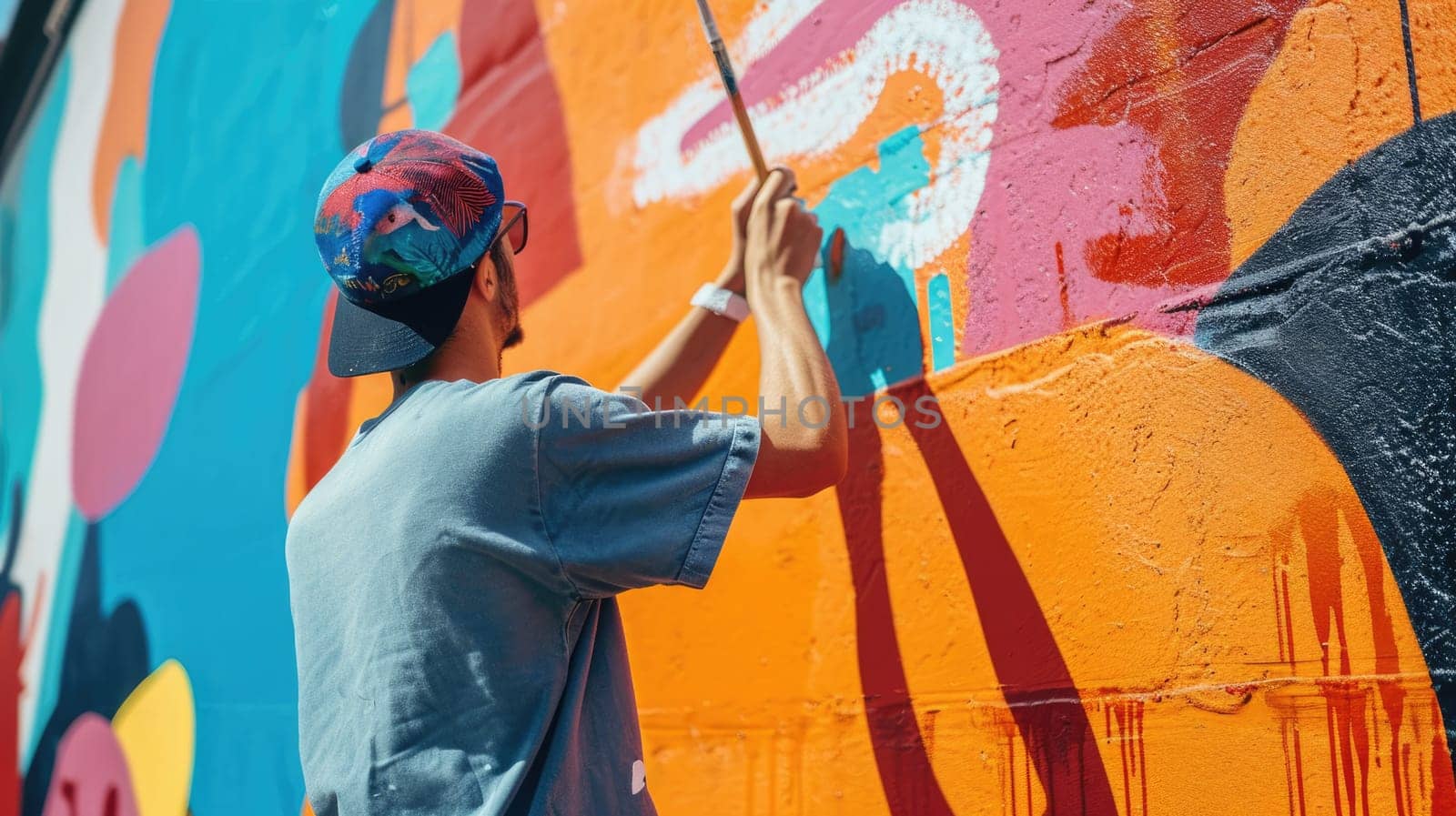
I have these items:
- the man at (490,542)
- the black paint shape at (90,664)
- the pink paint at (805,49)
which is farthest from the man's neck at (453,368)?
the black paint shape at (90,664)

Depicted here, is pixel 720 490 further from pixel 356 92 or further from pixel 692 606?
pixel 356 92

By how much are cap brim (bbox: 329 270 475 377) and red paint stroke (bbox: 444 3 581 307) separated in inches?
38.4

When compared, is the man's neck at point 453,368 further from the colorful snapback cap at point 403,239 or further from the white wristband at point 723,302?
the white wristband at point 723,302

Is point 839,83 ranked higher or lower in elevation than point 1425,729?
higher

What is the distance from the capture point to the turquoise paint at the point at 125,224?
4125mm

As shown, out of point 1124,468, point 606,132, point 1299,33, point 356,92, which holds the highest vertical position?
point 356,92

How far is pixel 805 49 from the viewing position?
71.2 inches

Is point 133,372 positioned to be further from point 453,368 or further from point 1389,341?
point 1389,341

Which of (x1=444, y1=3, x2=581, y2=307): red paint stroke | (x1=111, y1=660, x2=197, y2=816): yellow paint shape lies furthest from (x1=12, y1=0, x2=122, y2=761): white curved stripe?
(x1=444, y1=3, x2=581, y2=307): red paint stroke

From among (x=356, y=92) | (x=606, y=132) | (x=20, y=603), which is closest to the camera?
(x=606, y=132)

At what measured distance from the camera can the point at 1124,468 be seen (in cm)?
131

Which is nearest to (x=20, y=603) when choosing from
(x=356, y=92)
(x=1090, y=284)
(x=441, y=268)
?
(x=356, y=92)

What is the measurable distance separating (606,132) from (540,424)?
123 centimetres

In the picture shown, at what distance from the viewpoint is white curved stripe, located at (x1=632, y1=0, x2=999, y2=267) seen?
60.4 inches
